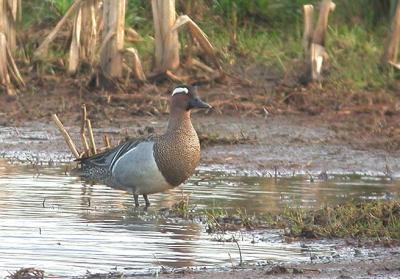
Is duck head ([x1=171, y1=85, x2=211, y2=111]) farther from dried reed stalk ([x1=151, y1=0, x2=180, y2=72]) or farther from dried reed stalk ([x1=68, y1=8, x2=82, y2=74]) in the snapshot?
dried reed stalk ([x1=68, y1=8, x2=82, y2=74])

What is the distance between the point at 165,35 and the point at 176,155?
4.00m

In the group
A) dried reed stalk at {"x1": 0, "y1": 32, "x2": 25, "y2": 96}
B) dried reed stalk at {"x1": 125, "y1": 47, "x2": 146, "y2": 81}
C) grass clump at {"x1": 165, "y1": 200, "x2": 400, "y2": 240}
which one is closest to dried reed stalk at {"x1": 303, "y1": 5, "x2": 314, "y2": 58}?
dried reed stalk at {"x1": 125, "y1": 47, "x2": 146, "y2": 81}

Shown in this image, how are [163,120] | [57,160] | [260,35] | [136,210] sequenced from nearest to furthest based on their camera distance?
[136,210] → [57,160] → [163,120] → [260,35]

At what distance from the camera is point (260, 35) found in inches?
593

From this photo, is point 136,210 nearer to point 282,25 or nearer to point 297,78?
point 297,78

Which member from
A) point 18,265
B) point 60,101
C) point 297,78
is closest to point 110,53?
point 60,101

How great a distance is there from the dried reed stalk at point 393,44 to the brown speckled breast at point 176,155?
419 cm

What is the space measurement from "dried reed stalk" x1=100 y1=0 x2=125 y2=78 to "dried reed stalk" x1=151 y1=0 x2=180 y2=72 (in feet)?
1.15

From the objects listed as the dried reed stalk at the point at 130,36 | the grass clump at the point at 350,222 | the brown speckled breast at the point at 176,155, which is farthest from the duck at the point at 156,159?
the dried reed stalk at the point at 130,36

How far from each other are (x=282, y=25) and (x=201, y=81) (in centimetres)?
189

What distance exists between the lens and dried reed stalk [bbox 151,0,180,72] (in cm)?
1356

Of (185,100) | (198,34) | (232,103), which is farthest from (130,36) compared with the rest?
(185,100)

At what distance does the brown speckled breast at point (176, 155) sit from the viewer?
9758 millimetres

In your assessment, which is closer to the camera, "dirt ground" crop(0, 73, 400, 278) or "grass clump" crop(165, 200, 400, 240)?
"grass clump" crop(165, 200, 400, 240)
